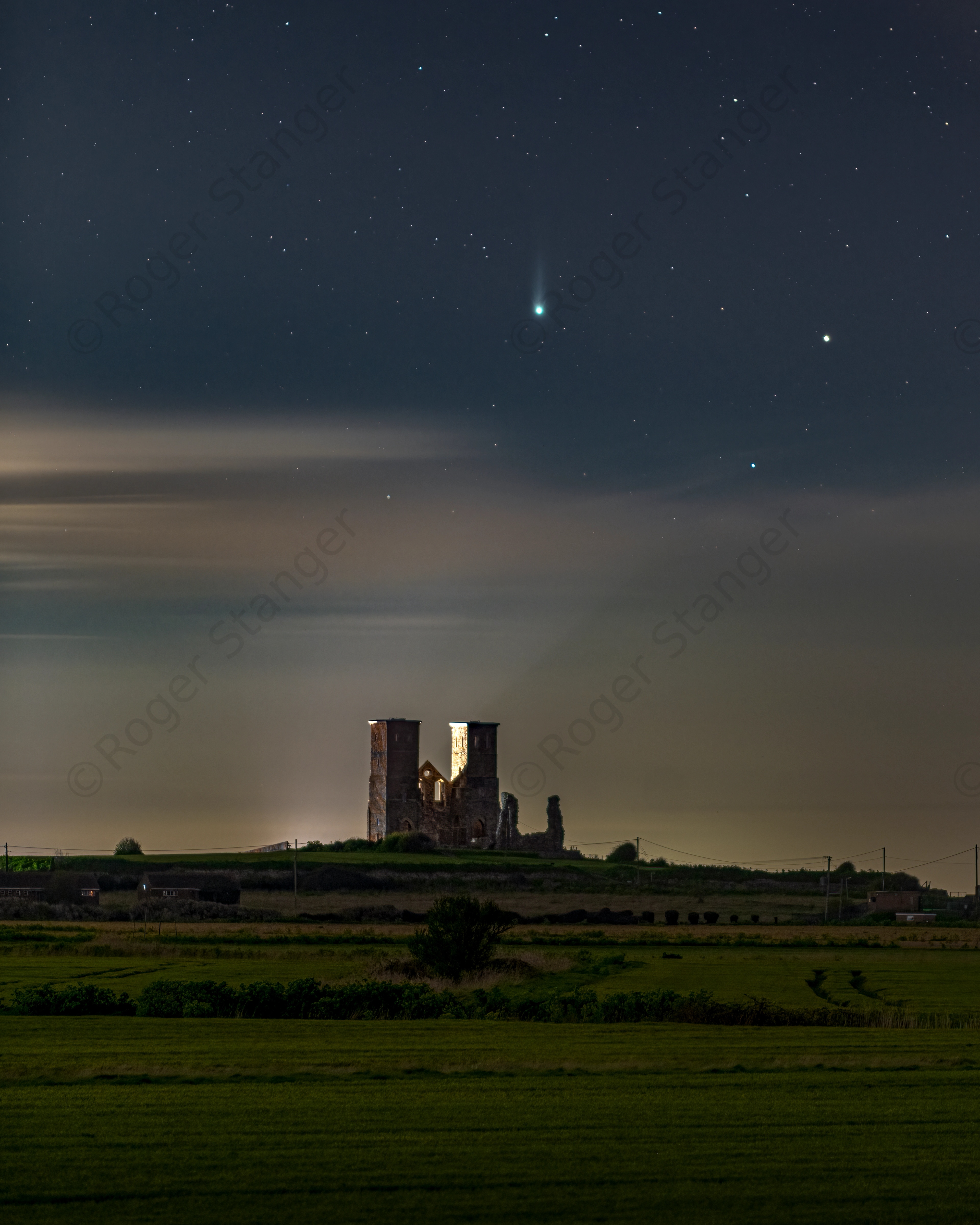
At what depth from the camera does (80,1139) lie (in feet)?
49.4

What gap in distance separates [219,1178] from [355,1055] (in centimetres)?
906

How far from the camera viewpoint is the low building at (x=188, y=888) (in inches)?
3182

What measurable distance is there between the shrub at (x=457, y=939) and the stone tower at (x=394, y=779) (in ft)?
252

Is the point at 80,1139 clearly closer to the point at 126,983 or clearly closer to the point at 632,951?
the point at 126,983

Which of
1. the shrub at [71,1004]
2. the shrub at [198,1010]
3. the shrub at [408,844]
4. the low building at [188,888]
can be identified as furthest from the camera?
the shrub at [408,844]

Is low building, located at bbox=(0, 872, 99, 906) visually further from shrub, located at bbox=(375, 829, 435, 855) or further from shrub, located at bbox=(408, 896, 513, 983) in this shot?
shrub, located at bbox=(408, 896, 513, 983)

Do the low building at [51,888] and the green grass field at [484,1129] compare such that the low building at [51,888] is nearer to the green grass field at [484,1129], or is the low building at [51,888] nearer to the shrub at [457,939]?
the shrub at [457,939]

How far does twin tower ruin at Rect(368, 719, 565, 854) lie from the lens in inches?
4550

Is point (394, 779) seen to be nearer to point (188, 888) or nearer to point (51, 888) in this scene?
point (188, 888)

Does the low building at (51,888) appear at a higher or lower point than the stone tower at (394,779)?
lower

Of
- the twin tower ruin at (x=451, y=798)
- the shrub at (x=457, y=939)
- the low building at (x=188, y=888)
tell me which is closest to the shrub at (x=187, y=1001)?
the shrub at (x=457, y=939)

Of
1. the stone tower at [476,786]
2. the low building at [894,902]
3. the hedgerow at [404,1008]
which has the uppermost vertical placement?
the stone tower at [476,786]

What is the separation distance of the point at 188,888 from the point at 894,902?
4362 centimetres

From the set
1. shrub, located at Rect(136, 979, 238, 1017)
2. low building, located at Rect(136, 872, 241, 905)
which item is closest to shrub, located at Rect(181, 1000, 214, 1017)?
shrub, located at Rect(136, 979, 238, 1017)
